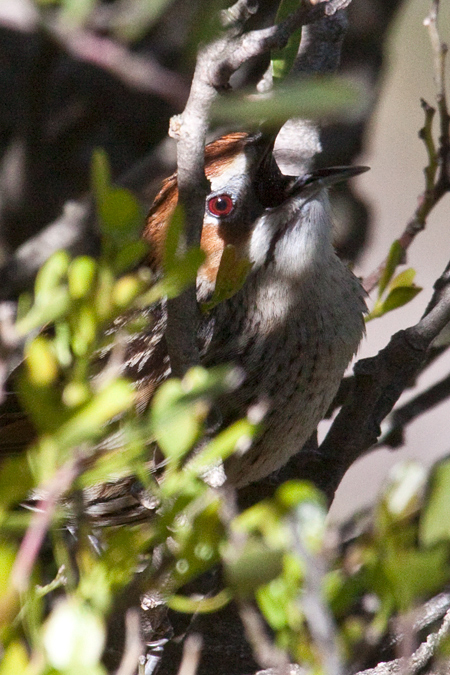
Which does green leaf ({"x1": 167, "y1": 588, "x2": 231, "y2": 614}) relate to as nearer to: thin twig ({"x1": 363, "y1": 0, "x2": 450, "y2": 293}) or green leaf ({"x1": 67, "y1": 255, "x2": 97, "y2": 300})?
green leaf ({"x1": 67, "y1": 255, "x2": 97, "y2": 300})

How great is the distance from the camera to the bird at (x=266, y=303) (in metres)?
2.13

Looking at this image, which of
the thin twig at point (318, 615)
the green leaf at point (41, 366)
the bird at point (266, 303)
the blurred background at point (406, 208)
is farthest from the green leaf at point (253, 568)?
the blurred background at point (406, 208)

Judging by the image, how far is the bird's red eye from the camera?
7.11ft

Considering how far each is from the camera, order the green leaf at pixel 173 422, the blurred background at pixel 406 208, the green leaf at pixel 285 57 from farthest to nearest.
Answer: the blurred background at pixel 406 208, the green leaf at pixel 285 57, the green leaf at pixel 173 422

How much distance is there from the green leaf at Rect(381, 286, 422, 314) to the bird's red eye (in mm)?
471

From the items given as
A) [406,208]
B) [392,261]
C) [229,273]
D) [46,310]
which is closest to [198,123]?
[229,273]

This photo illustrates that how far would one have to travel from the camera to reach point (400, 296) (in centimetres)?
208

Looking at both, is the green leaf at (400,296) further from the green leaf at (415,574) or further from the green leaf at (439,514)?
the green leaf at (415,574)

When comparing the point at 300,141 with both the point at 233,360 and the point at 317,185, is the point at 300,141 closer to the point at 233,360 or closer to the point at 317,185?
the point at 317,185

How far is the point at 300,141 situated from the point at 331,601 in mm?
1652

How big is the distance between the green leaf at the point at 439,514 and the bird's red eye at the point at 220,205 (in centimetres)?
131

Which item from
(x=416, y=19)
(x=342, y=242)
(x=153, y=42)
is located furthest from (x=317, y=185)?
(x=416, y=19)

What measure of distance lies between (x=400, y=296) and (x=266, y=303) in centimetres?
36

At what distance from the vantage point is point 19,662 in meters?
0.76
